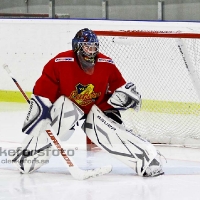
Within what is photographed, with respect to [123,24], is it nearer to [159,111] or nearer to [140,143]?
[159,111]

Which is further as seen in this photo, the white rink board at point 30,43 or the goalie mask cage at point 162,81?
the white rink board at point 30,43

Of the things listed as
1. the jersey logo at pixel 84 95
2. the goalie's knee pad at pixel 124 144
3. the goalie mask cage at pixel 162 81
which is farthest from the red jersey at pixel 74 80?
the goalie mask cage at pixel 162 81

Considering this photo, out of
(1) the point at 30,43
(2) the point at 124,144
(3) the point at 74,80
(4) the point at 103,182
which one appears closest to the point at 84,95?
(3) the point at 74,80

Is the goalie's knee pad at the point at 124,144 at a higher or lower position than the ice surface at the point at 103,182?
higher

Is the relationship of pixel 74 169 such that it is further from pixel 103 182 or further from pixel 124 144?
pixel 124 144

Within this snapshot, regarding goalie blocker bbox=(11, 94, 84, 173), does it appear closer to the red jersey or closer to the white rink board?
the red jersey

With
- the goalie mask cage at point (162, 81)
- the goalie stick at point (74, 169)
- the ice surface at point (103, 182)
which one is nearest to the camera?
the ice surface at point (103, 182)

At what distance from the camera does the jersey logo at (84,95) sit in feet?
11.9

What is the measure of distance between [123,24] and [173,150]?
135cm

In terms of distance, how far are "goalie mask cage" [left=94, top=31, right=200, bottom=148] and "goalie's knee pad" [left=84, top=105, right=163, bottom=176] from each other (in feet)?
3.75

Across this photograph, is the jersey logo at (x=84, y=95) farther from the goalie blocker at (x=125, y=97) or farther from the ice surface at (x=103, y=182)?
the ice surface at (x=103, y=182)

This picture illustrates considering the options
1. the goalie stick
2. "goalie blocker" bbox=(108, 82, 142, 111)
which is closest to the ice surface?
the goalie stick

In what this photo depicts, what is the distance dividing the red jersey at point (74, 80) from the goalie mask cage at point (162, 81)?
111 centimetres

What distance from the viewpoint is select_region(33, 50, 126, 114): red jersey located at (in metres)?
Answer: 3.58
